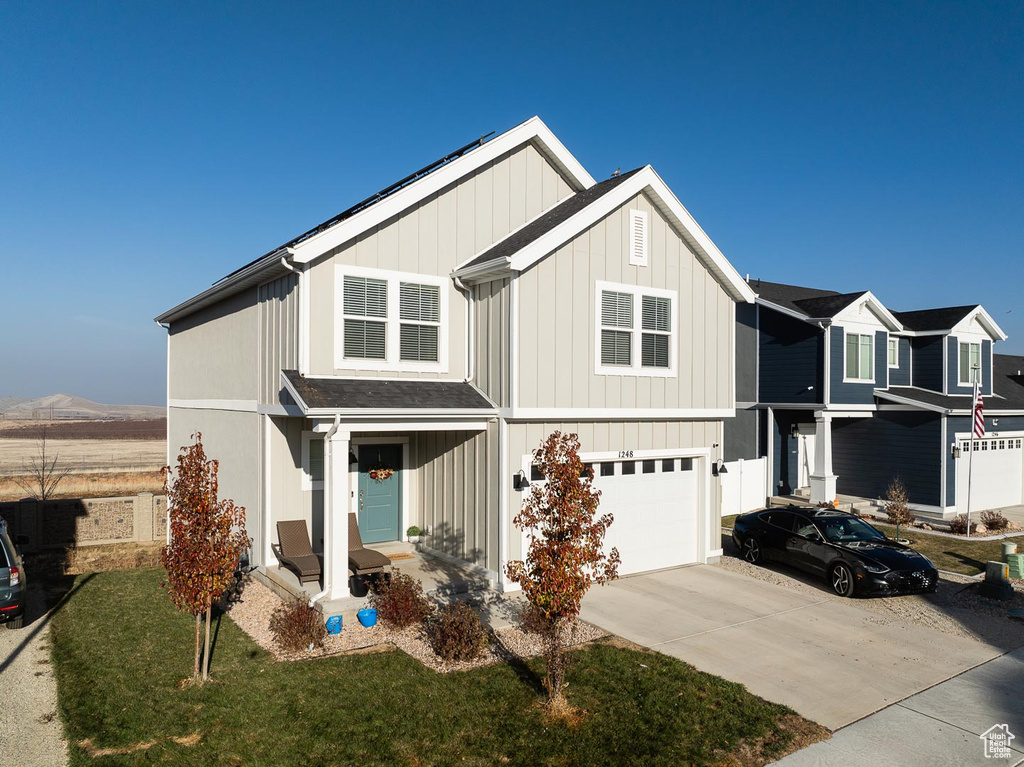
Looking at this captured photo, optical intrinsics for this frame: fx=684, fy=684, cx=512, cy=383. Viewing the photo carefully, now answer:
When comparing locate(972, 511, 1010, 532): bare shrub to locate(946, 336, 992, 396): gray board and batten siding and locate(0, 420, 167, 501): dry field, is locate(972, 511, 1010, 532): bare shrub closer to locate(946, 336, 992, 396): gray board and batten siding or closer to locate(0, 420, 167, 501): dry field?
locate(946, 336, 992, 396): gray board and batten siding

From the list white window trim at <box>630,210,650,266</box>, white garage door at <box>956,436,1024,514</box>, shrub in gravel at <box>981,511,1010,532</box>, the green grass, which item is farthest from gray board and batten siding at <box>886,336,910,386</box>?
the green grass

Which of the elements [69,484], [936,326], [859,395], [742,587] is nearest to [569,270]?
[742,587]

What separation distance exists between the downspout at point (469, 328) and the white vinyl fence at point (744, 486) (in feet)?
38.2

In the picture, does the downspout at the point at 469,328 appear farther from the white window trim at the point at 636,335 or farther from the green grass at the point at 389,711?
the green grass at the point at 389,711

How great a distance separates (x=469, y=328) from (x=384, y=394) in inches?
97.9

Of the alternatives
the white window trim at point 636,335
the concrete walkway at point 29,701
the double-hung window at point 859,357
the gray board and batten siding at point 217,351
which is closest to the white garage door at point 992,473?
the double-hung window at point 859,357

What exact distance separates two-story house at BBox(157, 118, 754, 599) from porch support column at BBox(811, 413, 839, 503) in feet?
31.6

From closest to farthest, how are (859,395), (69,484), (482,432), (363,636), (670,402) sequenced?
(363,636) < (482,432) < (670,402) < (859,395) < (69,484)

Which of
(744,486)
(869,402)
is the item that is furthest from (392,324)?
(869,402)

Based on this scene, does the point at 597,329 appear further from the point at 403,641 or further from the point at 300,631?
the point at 300,631

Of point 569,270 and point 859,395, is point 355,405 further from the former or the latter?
point 859,395

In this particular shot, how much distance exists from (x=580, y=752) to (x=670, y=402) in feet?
27.3

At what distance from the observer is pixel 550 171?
48.7ft

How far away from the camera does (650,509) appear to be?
13969 millimetres
